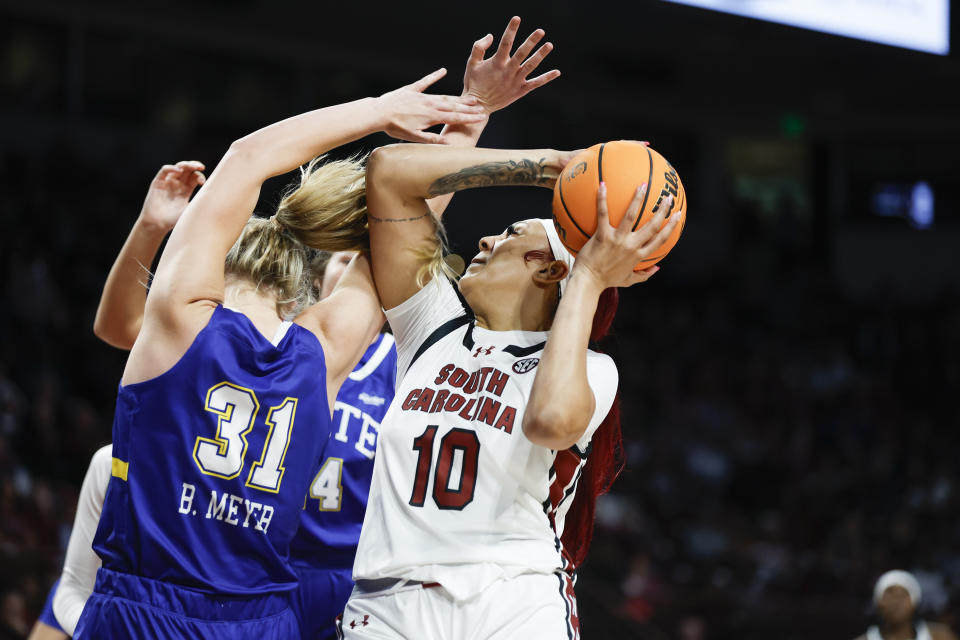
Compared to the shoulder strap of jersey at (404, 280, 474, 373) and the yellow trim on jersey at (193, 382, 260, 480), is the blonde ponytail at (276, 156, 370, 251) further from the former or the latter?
the yellow trim on jersey at (193, 382, 260, 480)

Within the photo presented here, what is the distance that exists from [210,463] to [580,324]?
35.6 inches

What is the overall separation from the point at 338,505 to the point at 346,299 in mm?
772

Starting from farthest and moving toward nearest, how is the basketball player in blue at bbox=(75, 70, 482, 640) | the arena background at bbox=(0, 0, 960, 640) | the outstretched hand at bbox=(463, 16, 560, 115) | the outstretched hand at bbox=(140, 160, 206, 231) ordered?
the arena background at bbox=(0, 0, 960, 640) < the outstretched hand at bbox=(140, 160, 206, 231) < the outstretched hand at bbox=(463, 16, 560, 115) < the basketball player in blue at bbox=(75, 70, 482, 640)

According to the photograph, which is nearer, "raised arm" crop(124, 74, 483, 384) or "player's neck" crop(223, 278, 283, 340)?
"raised arm" crop(124, 74, 483, 384)

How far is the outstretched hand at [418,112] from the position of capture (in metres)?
2.65

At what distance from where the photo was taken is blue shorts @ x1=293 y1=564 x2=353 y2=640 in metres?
3.06

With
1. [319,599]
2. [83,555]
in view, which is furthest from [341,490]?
[83,555]

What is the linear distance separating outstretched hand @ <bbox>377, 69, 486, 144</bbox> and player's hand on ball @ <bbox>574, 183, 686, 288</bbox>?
1.93 ft

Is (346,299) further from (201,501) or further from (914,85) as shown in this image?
(914,85)

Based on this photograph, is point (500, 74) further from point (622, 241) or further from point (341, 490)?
point (341, 490)

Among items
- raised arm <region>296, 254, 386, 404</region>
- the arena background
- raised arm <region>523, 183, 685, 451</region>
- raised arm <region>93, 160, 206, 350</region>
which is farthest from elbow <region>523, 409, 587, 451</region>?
the arena background

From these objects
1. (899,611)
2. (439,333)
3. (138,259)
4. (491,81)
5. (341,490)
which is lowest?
(899,611)

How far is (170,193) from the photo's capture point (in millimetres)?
3098

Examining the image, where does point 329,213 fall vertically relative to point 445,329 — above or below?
above
